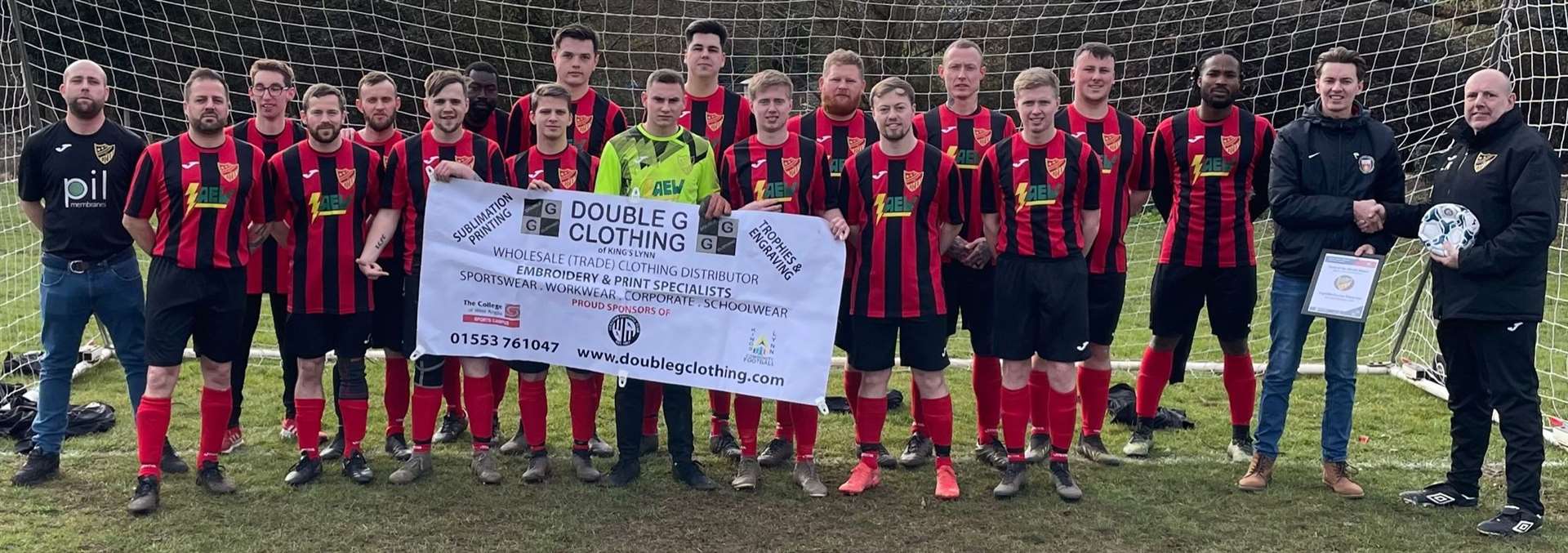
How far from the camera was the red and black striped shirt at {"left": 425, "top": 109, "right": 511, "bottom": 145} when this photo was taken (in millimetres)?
5684

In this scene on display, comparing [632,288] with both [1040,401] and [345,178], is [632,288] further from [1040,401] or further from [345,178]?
[1040,401]

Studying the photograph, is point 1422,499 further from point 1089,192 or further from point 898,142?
point 898,142

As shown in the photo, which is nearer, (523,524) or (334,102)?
(523,524)

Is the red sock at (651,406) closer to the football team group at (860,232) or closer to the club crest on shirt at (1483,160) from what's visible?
the football team group at (860,232)

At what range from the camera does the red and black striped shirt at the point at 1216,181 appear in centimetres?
538

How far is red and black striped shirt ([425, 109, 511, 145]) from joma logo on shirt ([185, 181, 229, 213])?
1176mm

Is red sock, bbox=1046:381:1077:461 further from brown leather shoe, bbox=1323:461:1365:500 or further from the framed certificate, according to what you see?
brown leather shoe, bbox=1323:461:1365:500

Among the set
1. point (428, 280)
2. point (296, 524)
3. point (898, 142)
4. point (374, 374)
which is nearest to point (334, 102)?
point (428, 280)

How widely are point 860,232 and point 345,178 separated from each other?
2072 millimetres

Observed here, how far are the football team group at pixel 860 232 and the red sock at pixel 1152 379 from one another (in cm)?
34

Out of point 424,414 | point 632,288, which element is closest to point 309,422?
point 424,414

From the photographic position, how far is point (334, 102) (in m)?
4.98

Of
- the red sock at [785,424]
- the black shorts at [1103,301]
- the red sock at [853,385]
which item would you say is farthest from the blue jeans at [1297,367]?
the red sock at [785,424]

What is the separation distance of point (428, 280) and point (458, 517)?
0.97 metres
